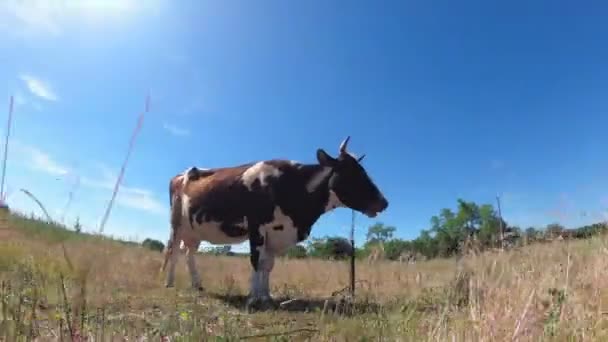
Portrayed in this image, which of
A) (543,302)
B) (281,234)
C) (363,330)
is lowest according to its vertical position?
(363,330)

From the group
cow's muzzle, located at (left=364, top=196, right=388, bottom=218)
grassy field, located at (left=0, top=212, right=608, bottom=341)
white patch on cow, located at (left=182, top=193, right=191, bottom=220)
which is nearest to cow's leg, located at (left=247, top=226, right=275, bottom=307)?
grassy field, located at (left=0, top=212, right=608, bottom=341)

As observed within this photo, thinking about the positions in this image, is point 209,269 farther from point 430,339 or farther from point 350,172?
point 430,339

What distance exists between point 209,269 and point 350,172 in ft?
22.1

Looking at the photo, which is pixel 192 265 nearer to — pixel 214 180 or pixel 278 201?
pixel 214 180

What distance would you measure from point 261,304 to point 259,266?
65 cm

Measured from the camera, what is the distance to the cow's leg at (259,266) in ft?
22.9

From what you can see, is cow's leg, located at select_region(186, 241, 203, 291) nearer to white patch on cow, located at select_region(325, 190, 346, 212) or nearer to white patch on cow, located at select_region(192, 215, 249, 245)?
white patch on cow, located at select_region(192, 215, 249, 245)

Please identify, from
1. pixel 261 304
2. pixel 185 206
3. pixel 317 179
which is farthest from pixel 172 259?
pixel 317 179

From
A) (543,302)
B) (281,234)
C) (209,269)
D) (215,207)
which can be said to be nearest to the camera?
(543,302)

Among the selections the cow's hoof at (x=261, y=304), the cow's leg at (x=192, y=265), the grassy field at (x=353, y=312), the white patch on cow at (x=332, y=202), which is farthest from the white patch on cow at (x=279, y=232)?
the cow's leg at (x=192, y=265)

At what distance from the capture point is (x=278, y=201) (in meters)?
7.37

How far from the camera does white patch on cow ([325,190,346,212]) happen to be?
7.57 m

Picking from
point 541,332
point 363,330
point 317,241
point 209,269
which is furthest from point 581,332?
point 209,269

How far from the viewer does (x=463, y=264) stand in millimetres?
4449
